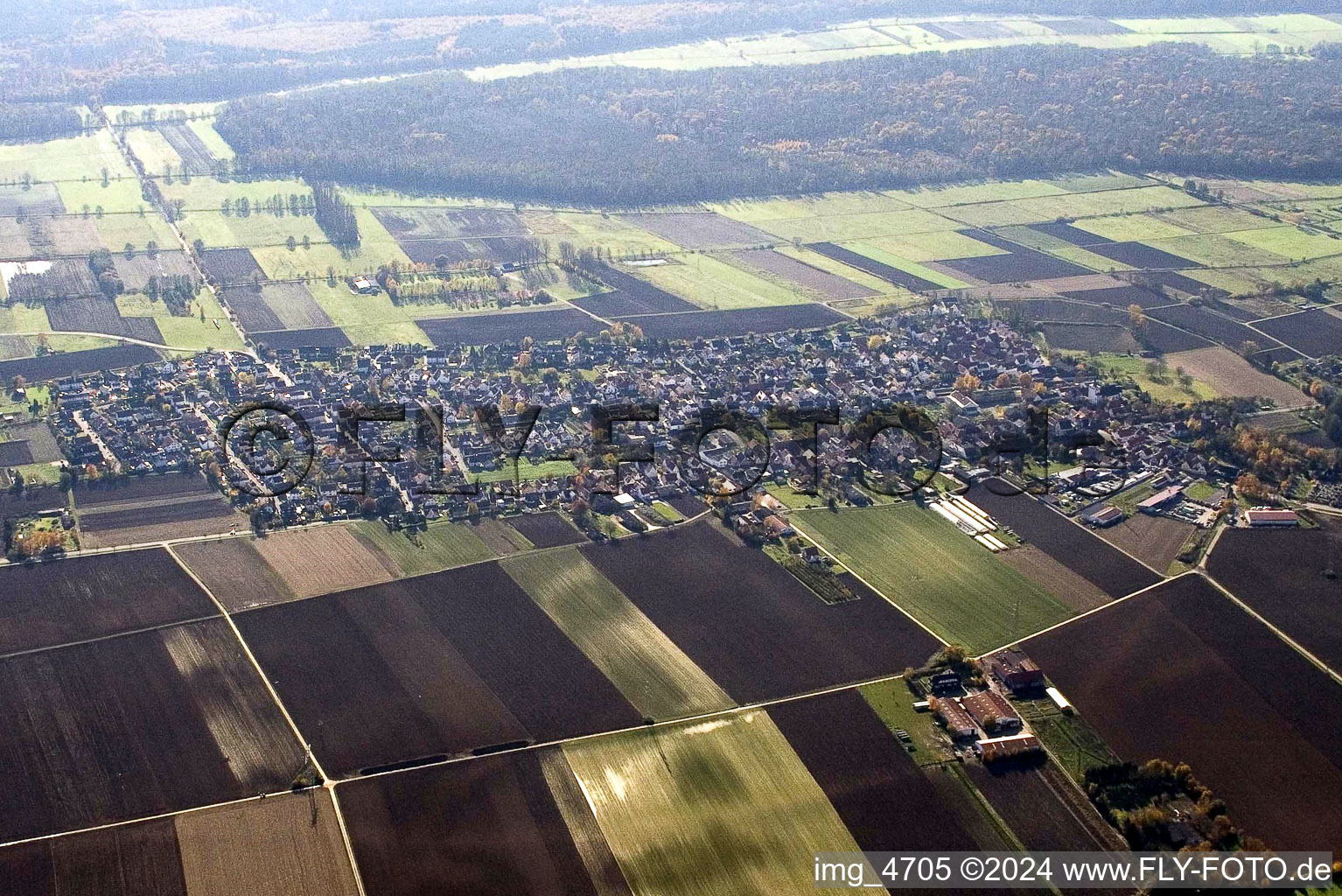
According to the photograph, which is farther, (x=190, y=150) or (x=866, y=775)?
(x=190, y=150)

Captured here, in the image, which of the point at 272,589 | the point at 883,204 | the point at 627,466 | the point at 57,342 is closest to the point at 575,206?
the point at 883,204

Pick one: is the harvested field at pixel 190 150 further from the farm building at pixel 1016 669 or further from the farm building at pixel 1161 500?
the farm building at pixel 1016 669

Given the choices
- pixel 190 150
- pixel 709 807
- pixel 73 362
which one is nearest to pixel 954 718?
pixel 709 807

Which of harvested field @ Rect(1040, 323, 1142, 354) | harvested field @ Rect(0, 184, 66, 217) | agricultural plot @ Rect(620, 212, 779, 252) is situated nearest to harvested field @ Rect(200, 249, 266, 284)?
harvested field @ Rect(0, 184, 66, 217)

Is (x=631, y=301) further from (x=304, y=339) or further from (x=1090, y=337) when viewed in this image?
(x=1090, y=337)

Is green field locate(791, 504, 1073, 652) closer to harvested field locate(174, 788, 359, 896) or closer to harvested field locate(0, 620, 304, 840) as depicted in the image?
harvested field locate(174, 788, 359, 896)

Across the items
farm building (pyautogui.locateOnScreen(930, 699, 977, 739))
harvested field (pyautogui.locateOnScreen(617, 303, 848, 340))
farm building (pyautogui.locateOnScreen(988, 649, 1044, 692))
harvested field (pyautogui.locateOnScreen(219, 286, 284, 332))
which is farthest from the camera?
harvested field (pyautogui.locateOnScreen(617, 303, 848, 340))

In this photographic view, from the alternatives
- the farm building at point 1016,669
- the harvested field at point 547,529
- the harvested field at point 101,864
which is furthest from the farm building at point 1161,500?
the harvested field at point 101,864
